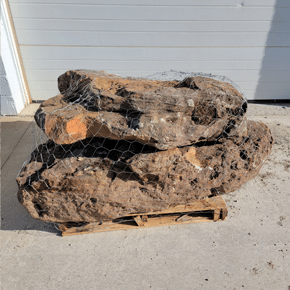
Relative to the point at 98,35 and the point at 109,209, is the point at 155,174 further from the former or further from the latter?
the point at 98,35

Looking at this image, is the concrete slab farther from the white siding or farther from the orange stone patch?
the orange stone patch

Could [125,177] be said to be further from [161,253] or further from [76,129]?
[161,253]

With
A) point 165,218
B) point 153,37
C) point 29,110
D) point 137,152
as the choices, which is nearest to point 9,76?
point 29,110

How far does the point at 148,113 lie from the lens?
7.39 ft

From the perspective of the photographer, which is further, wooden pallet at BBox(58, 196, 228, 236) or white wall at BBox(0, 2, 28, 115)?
white wall at BBox(0, 2, 28, 115)

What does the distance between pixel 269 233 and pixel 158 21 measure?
398 centimetres

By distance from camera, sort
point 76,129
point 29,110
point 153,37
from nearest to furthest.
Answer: point 76,129 → point 153,37 → point 29,110

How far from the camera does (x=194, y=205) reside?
8.80ft

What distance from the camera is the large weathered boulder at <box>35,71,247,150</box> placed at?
7.22ft

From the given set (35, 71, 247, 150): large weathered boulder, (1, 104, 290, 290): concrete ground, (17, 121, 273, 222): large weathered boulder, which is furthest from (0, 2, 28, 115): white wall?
(17, 121, 273, 222): large weathered boulder

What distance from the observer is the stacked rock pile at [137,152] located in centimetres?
223

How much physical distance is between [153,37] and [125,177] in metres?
3.50

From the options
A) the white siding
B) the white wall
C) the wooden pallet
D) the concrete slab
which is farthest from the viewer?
the concrete slab

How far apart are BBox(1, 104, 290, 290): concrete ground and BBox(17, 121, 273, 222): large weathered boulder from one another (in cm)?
30
